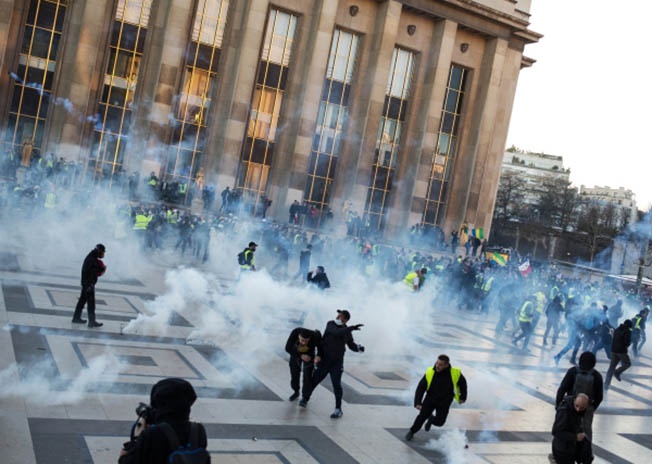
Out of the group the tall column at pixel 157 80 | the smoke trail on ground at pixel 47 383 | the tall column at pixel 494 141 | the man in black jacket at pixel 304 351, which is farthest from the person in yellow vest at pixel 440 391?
the tall column at pixel 494 141

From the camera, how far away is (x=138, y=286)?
1535 centimetres

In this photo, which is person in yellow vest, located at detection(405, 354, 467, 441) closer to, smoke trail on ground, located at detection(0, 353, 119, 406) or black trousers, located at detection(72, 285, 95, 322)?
smoke trail on ground, located at detection(0, 353, 119, 406)

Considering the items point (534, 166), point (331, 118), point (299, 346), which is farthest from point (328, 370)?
point (534, 166)

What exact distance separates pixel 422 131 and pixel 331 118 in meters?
6.17

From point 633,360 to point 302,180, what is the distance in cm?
2267

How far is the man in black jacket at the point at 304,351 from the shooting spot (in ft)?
28.5

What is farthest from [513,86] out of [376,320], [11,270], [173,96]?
[11,270]

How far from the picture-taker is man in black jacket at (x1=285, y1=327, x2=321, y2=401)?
28.5 feet

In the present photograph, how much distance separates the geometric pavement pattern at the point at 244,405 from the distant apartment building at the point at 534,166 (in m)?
104

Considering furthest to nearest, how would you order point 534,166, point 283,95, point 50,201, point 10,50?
point 534,166
point 283,95
point 10,50
point 50,201

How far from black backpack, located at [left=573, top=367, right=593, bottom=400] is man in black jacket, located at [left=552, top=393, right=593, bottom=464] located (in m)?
1.23

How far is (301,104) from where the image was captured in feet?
120

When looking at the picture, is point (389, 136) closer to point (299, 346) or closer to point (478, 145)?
point (478, 145)

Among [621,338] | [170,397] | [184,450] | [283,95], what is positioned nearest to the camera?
[184,450]
